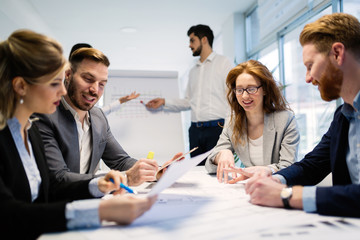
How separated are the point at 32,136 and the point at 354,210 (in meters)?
1.01

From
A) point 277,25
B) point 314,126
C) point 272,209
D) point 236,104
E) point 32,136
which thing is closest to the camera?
point 272,209

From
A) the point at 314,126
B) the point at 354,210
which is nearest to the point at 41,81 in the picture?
the point at 354,210

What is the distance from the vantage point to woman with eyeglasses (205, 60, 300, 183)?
1.54 metres

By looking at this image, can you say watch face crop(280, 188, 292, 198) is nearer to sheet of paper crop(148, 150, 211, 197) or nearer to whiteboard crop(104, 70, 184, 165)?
sheet of paper crop(148, 150, 211, 197)

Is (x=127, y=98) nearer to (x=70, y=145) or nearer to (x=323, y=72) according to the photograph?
(x=70, y=145)

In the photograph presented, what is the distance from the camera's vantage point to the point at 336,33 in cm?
97

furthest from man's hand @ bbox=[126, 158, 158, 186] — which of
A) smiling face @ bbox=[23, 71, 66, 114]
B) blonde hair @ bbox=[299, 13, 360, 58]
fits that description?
blonde hair @ bbox=[299, 13, 360, 58]

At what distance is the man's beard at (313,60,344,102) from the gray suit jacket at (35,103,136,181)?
38.4 inches

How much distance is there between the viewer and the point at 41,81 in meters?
0.83

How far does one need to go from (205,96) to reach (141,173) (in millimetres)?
2040

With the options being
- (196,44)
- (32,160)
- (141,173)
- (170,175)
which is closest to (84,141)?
(141,173)

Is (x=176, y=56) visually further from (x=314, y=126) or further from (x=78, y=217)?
(x=78, y=217)

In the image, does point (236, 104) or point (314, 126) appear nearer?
point (236, 104)

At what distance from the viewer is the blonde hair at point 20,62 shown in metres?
0.79
